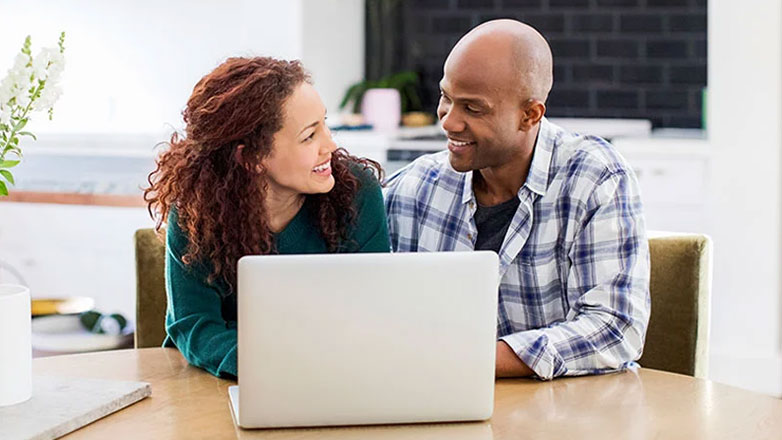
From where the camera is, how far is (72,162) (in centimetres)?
477

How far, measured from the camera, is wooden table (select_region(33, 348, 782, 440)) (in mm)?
1558

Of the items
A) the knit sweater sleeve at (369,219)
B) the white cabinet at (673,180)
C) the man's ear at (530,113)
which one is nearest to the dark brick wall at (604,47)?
the white cabinet at (673,180)

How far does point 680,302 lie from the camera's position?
2.21m

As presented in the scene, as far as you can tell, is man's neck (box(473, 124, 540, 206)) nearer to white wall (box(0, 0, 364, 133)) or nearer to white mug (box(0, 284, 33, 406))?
white mug (box(0, 284, 33, 406))

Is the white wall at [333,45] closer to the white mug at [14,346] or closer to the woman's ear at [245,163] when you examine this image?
the woman's ear at [245,163]

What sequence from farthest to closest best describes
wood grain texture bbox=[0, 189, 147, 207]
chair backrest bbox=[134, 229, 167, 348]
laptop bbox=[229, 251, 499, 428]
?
wood grain texture bbox=[0, 189, 147, 207], chair backrest bbox=[134, 229, 167, 348], laptop bbox=[229, 251, 499, 428]

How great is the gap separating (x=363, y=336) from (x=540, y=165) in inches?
32.4

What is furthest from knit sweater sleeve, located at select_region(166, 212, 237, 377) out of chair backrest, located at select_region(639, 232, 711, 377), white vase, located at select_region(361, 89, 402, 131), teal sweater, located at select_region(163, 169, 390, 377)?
white vase, located at select_region(361, 89, 402, 131)

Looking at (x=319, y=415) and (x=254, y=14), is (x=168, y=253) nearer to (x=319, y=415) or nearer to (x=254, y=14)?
(x=319, y=415)

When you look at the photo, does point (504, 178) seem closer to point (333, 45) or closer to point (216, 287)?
point (216, 287)

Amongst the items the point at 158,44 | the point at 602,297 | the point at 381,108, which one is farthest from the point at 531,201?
the point at 158,44

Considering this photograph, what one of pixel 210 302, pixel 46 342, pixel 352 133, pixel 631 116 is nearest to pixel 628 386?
pixel 210 302

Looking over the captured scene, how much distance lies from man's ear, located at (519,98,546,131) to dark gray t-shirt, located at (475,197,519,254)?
0.14 m

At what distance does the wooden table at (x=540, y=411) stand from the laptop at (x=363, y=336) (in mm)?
38
